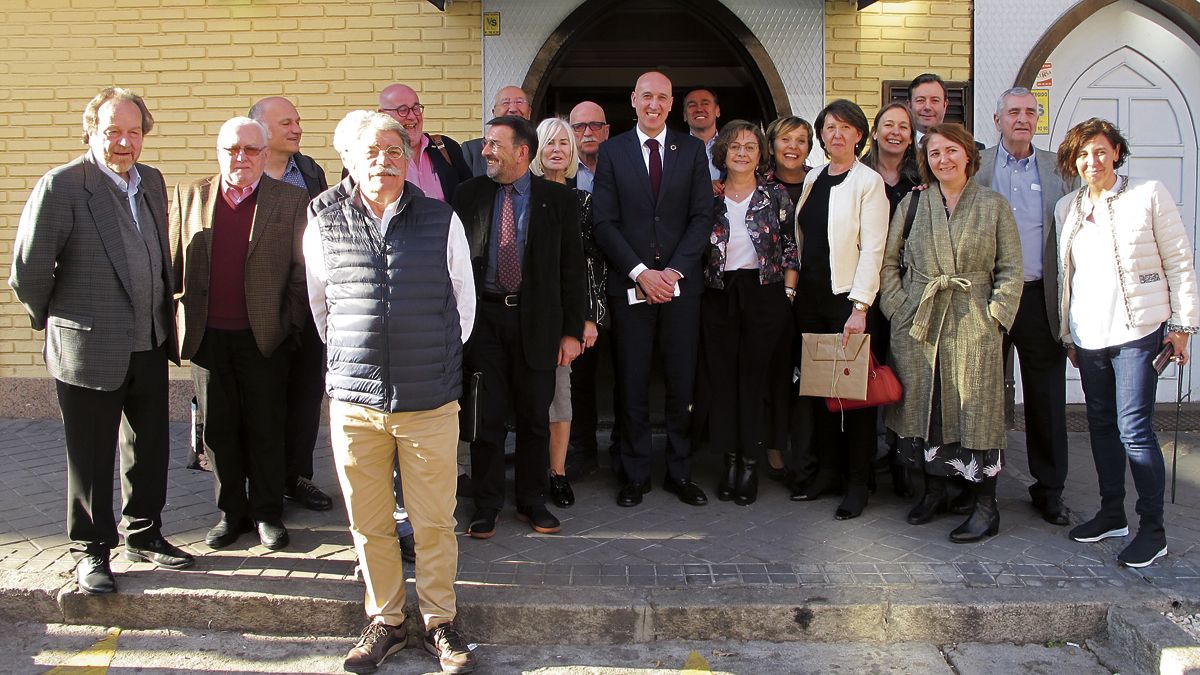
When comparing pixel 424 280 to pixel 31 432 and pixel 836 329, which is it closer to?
pixel 836 329

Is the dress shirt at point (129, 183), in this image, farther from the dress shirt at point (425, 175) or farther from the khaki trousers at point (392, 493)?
the dress shirt at point (425, 175)

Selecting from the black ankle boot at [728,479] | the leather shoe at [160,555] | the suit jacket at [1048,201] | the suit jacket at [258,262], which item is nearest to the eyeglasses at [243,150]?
the suit jacket at [258,262]

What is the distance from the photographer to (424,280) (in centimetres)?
347

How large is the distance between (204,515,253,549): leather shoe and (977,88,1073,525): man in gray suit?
3.97 metres

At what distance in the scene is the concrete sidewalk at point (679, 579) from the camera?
3904mm

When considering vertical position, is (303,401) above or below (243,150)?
below

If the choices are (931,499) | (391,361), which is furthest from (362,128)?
(931,499)

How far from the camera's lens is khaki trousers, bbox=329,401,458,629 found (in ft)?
11.6

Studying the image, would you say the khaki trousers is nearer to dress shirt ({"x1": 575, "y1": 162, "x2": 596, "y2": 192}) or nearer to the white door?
dress shirt ({"x1": 575, "y1": 162, "x2": 596, "y2": 192})

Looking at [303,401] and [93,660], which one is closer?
[93,660]

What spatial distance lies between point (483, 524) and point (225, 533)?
3.98 feet

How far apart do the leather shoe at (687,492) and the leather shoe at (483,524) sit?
1093 millimetres

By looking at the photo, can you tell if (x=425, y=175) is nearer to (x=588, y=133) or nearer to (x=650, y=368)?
(x=588, y=133)

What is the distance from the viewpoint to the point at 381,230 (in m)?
3.51
